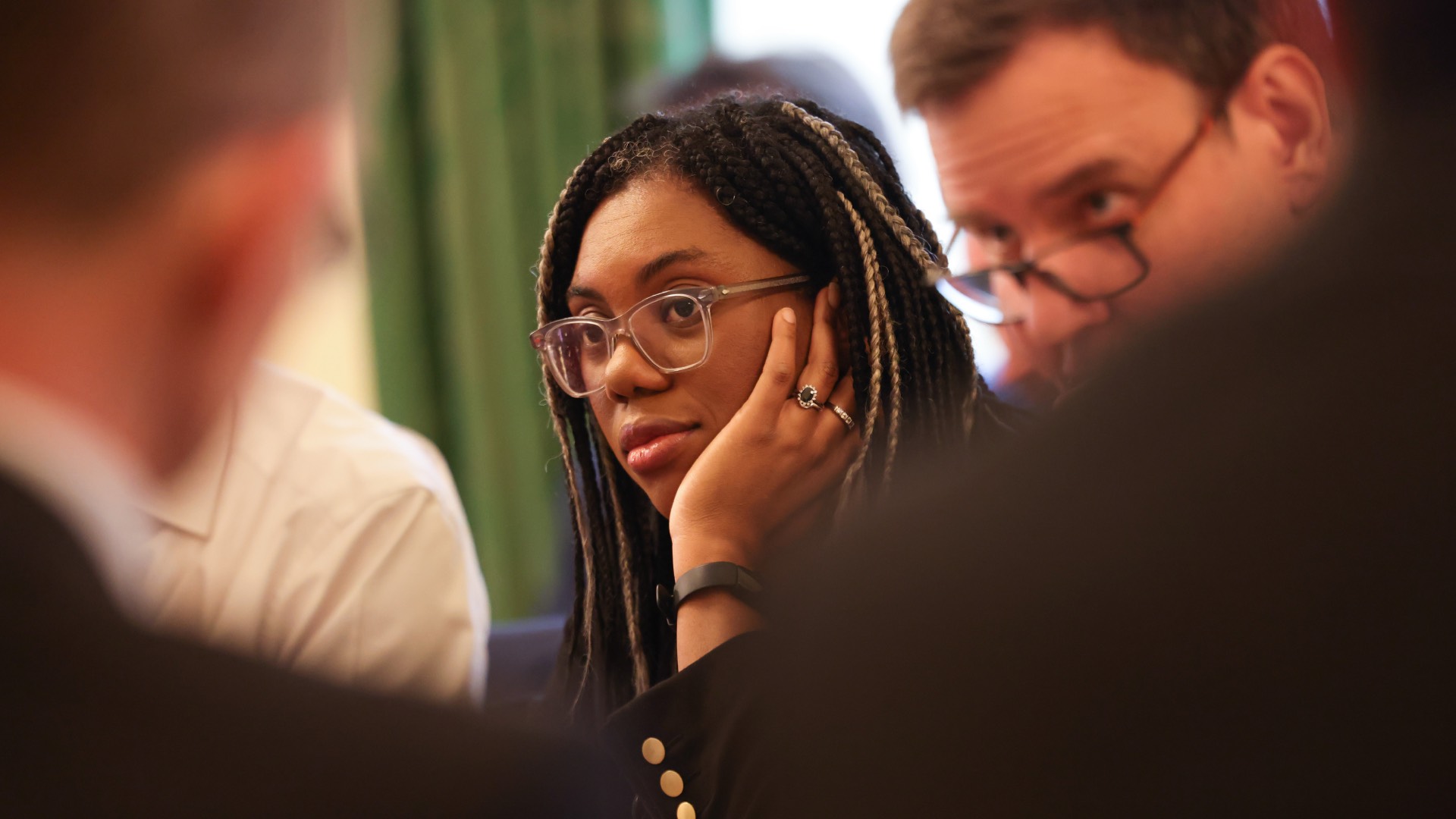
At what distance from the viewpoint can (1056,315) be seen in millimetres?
1056

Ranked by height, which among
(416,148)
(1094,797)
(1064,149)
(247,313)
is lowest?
(1094,797)

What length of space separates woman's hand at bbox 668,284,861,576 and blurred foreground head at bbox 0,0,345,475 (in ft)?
2.30

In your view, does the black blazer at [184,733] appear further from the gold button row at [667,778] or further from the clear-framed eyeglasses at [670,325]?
the clear-framed eyeglasses at [670,325]

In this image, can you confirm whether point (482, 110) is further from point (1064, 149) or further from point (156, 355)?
point (156, 355)

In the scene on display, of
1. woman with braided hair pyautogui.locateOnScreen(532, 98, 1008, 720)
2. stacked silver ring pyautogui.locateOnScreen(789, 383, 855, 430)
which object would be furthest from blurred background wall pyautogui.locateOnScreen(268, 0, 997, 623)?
stacked silver ring pyautogui.locateOnScreen(789, 383, 855, 430)

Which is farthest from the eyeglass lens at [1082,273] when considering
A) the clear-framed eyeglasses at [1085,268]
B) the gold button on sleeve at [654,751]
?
the gold button on sleeve at [654,751]

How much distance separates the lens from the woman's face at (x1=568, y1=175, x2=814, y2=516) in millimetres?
1321

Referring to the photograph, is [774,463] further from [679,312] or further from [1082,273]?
[1082,273]


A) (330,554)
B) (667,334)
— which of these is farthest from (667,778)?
(330,554)

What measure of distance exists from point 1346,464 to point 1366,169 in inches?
4.9

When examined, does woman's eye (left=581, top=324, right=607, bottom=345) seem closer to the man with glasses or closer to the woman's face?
the woman's face

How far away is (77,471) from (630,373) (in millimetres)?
767

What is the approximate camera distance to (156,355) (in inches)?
25.1

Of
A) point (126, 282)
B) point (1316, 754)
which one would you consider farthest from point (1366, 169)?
point (126, 282)
